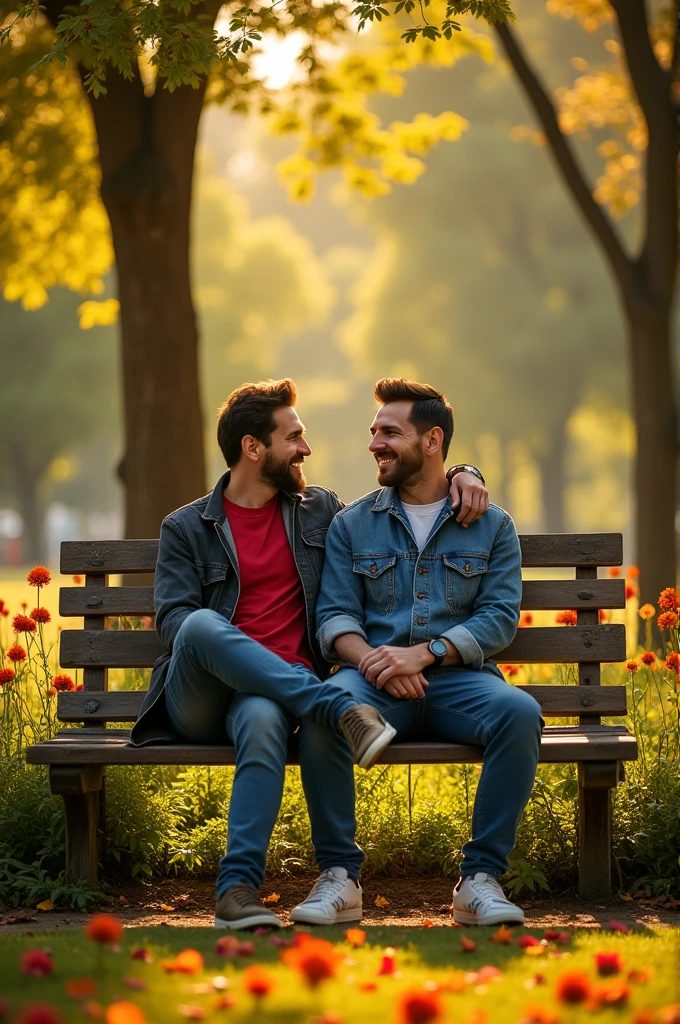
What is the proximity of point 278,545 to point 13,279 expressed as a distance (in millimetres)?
9653

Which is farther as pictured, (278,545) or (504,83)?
(504,83)

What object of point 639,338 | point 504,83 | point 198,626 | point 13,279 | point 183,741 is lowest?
point 183,741

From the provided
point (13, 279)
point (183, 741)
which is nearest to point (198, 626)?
point (183, 741)

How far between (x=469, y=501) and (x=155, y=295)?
426 centimetres

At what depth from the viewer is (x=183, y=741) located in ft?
14.3

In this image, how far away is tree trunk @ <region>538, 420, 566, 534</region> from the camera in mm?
33188

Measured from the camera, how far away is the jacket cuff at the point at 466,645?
14.1ft

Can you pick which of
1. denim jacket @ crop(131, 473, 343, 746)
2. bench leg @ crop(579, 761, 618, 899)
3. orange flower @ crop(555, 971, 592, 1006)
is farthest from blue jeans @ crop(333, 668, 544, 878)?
orange flower @ crop(555, 971, 592, 1006)

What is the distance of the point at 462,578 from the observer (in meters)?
4.50

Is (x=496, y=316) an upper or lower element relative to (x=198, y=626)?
upper

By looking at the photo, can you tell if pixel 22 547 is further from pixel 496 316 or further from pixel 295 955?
pixel 295 955

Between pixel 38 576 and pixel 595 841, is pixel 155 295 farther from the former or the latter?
pixel 595 841

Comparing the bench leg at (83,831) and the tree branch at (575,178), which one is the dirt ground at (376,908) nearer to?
the bench leg at (83,831)

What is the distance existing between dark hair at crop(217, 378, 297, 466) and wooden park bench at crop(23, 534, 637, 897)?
1.71 feet
